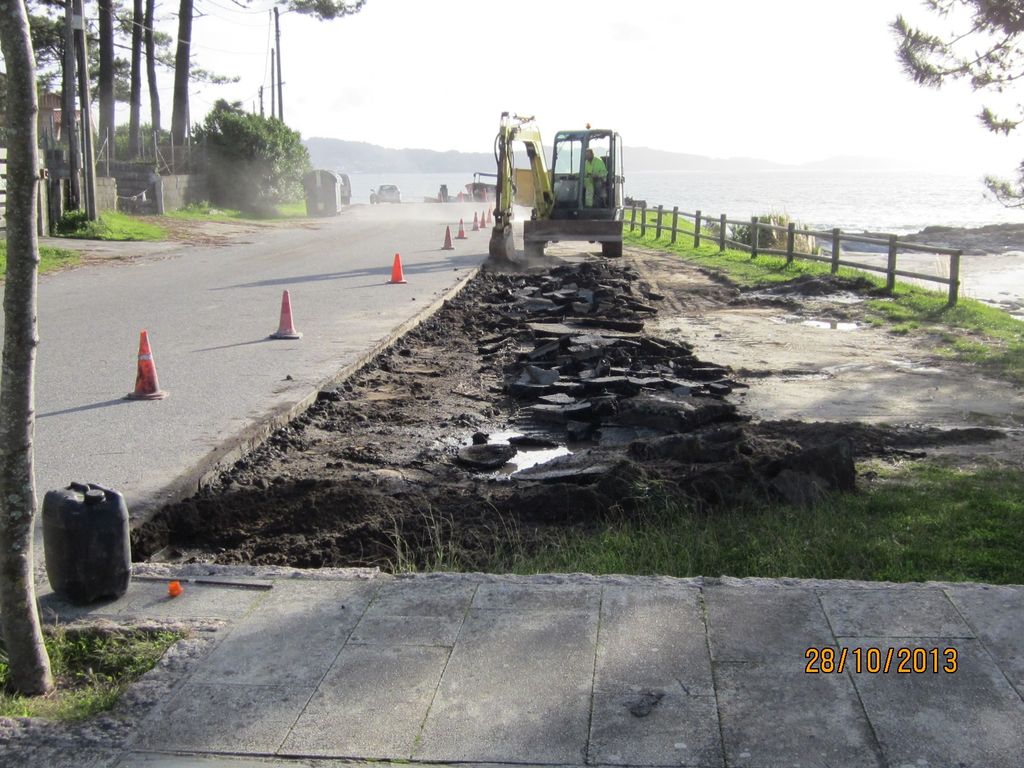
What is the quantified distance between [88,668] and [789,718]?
2.67 m

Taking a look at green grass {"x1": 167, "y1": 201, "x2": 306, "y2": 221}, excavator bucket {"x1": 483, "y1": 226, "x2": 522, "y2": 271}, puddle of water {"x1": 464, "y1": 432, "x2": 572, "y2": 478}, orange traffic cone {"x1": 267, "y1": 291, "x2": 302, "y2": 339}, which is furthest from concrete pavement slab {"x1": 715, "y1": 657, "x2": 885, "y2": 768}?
green grass {"x1": 167, "y1": 201, "x2": 306, "y2": 221}

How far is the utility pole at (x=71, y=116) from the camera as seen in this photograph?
25.9 meters

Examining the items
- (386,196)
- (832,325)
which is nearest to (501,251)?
(832,325)

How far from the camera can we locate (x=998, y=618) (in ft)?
14.5

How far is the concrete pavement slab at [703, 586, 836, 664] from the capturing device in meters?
4.16

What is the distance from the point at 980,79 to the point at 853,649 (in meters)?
13.9

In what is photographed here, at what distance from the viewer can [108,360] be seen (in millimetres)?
10977

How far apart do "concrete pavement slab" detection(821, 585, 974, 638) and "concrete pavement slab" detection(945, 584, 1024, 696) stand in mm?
53

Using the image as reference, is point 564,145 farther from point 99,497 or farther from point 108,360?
point 99,497

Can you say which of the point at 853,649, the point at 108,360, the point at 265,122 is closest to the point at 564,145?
the point at 108,360

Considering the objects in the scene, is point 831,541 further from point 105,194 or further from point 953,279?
point 105,194

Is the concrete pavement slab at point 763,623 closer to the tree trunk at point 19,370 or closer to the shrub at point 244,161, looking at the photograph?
the tree trunk at point 19,370

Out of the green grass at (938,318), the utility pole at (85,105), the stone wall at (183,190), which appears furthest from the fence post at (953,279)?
the stone wall at (183,190)
